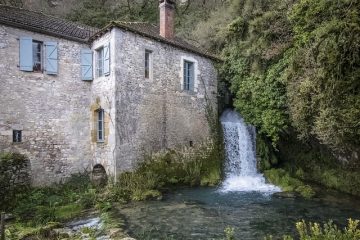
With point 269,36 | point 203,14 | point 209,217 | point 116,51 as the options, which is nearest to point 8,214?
point 209,217

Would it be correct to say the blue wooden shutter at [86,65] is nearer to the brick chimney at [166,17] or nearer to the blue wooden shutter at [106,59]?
the blue wooden shutter at [106,59]

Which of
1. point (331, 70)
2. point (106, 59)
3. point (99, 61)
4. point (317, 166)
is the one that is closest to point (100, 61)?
point (99, 61)

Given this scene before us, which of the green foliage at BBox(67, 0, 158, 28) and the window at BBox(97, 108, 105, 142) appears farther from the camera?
the green foliage at BBox(67, 0, 158, 28)

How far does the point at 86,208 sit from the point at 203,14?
17.0m

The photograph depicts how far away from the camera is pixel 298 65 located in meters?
10.5

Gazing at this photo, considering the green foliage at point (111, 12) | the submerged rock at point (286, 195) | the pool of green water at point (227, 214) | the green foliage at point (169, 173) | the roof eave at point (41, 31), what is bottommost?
the pool of green water at point (227, 214)

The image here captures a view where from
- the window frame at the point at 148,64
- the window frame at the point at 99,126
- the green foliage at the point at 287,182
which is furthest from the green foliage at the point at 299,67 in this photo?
the window frame at the point at 99,126

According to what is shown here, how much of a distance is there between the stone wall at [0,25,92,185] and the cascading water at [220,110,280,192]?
19.5 ft

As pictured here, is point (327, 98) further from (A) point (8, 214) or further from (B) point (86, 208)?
(A) point (8, 214)

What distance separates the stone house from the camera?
445 inches

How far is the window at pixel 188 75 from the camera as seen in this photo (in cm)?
1463

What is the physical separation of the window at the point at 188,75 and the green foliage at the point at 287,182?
4.91 m

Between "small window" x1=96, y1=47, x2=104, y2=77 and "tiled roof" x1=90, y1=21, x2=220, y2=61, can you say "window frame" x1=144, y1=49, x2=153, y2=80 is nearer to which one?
"tiled roof" x1=90, y1=21, x2=220, y2=61

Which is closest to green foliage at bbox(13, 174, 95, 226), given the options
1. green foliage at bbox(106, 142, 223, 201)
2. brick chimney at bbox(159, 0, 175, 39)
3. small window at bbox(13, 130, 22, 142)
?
green foliage at bbox(106, 142, 223, 201)
